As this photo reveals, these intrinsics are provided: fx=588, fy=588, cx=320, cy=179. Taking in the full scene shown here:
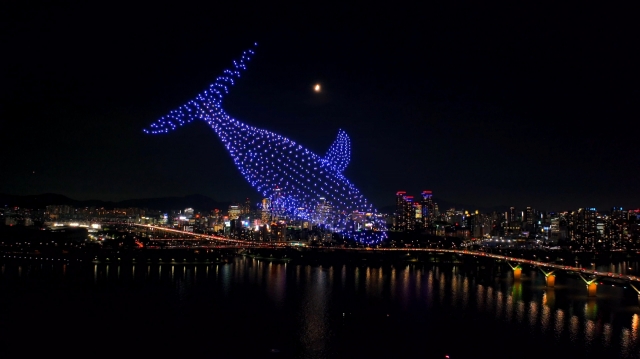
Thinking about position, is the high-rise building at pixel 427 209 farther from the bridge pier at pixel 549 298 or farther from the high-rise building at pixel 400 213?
the bridge pier at pixel 549 298

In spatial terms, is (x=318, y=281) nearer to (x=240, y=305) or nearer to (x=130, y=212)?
(x=240, y=305)

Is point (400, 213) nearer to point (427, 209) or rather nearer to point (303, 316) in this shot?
point (427, 209)

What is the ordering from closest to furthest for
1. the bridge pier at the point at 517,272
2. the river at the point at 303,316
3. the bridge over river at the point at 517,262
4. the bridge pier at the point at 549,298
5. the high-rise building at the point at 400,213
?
the river at the point at 303,316
the bridge pier at the point at 549,298
the bridge over river at the point at 517,262
the bridge pier at the point at 517,272
the high-rise building at the point at 400,213

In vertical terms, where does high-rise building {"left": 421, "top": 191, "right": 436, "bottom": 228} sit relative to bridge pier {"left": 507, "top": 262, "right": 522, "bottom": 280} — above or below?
above

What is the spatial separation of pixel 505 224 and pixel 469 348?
41.7 m

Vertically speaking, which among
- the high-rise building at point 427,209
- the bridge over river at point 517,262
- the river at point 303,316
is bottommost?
the river at point 303,316

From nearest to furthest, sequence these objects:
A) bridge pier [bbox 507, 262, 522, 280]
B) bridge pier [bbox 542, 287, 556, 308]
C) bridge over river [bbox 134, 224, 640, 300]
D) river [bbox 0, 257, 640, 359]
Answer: river [bbox 0, 257, 640, 359], bridge pier [bbox 542, 287, 556, 308], bridge over river [bbox 134, 224, 640, 300], bridge pier [bbox 507, 262, 522, 280]

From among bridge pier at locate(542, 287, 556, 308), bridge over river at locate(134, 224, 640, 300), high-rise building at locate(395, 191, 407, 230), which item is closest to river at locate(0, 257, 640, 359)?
bridge pier at locate(542, 287, 556, 308)

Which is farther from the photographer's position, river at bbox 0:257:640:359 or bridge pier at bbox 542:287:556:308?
bridge pier at bbox 542:287:556:308

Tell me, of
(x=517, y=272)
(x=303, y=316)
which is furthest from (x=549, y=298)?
(x=303, y=316)

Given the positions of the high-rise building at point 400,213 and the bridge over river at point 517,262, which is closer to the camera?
the bridge over river at point 517,262

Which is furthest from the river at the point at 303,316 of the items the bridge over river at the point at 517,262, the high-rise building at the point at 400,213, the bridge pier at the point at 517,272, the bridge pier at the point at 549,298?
the high-rise building at the point at 400,213

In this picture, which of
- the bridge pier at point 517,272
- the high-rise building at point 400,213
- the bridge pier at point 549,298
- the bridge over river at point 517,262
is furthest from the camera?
the high-rise building at point 400,213

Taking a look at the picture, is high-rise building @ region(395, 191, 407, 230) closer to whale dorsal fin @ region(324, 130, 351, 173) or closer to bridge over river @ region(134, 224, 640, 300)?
bridge over river @ region(134, 224, 640, 300)
